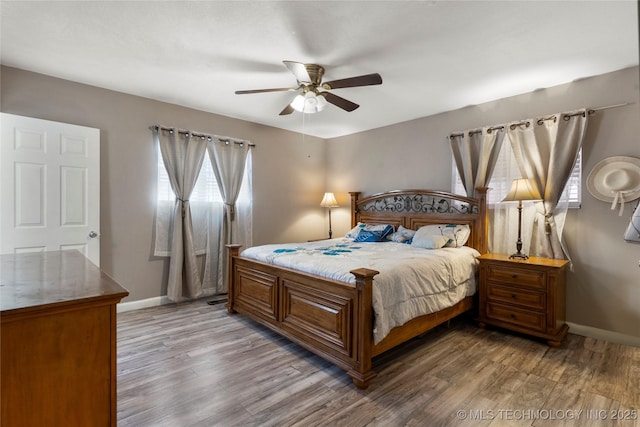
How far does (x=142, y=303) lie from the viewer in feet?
12.2

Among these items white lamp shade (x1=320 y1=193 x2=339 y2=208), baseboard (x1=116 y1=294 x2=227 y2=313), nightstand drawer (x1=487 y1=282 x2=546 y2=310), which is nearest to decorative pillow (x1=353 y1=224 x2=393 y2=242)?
white lamp shade (x1=320 y1=193 x2=339 y2=208)

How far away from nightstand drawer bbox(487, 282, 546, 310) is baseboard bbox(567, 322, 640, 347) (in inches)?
26.6

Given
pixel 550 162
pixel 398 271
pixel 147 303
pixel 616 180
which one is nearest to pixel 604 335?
pixel 616 180

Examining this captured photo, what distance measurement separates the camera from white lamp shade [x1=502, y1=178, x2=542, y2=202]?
299cm

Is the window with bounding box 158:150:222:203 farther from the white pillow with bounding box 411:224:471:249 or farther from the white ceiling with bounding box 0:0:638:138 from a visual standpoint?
the white pillow with bounding box 411:224:471:249

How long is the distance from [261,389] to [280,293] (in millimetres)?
886

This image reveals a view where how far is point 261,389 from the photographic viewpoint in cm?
212

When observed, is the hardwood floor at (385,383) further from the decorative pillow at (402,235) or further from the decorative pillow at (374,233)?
the decorative pillow at (374,233)

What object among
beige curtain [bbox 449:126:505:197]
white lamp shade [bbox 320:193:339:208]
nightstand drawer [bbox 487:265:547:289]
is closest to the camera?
nightstand drawer [bbox 487:265:547:289]

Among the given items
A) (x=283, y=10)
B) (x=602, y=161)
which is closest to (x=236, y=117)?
(x=283, y=10)

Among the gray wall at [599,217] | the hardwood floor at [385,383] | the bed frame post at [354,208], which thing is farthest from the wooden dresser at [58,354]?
the bed frame post at [354,208]

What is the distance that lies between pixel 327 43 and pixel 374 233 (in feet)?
8.13

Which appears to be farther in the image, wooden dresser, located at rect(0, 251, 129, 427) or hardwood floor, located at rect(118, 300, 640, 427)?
hardwood floor, located at rect(118, 300, 640, 427)

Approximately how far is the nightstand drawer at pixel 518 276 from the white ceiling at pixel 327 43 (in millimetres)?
1893
